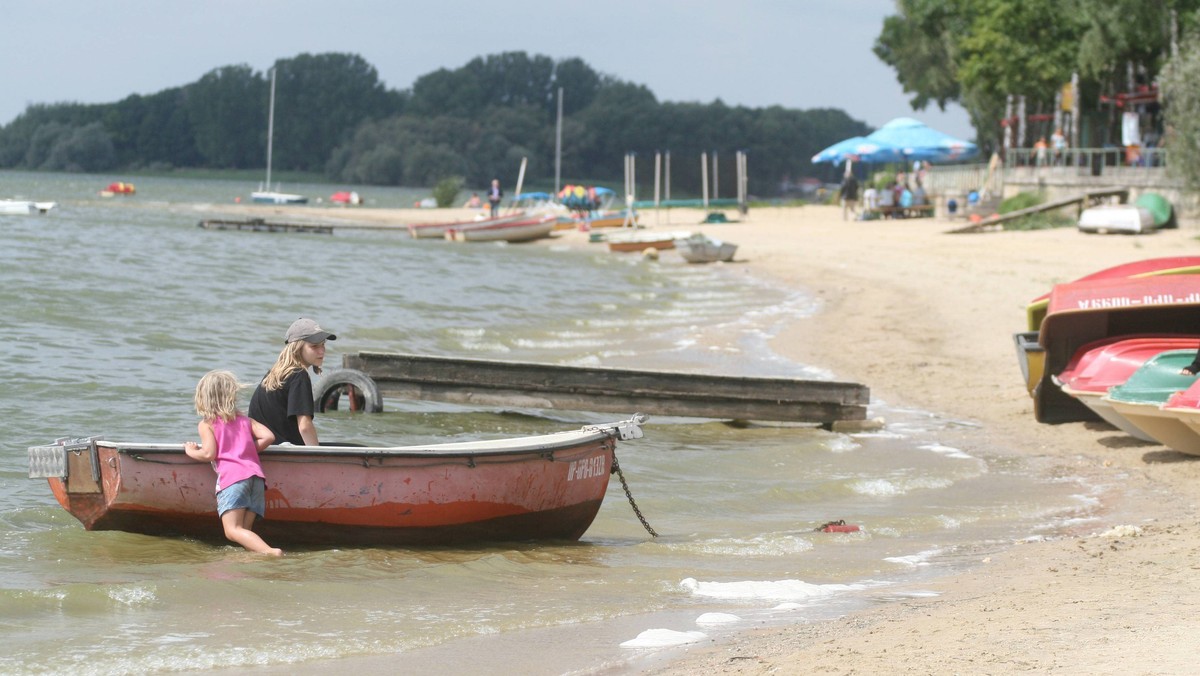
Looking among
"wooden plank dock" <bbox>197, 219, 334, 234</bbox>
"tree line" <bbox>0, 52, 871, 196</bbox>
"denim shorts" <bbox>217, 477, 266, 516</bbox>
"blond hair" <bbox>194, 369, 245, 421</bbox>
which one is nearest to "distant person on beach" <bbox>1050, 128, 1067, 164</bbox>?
"wooden plank dock" <bbox>197, 219, 334, 234</bbox>

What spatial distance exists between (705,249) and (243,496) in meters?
27.5

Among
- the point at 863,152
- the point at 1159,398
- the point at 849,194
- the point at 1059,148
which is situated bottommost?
the point at 1159,398

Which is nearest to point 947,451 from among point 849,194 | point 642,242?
point 642,242

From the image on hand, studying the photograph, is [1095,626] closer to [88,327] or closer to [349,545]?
[349,545]

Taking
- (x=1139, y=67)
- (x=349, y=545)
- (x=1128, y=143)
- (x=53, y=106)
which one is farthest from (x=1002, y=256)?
(x=53, y=106)

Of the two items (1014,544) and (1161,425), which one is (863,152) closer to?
(1161,425)

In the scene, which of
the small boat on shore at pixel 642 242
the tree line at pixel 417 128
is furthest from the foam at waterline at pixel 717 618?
the tree line at pixel 417 128

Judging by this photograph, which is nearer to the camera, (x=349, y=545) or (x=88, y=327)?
(x=349, y=545)

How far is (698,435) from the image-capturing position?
495 inches

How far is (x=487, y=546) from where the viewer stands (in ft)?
26.9

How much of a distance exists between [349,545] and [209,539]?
80cm

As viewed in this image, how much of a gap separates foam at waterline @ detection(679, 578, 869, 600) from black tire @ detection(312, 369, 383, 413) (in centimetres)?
593

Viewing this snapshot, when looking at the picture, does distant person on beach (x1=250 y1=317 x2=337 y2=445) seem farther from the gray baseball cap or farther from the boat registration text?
the boat registration text

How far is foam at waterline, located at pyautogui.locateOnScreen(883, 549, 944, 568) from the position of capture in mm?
7742
